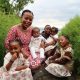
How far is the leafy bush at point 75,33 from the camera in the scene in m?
8.43

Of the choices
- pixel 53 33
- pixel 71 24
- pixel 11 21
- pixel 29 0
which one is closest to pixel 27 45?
pixel 71 24

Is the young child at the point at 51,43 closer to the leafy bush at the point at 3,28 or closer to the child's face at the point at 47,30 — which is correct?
the child's face at the point at 47,30

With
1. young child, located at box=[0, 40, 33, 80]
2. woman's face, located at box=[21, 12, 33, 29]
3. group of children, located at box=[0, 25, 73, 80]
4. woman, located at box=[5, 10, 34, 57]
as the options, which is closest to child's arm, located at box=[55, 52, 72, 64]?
group of children, located at box=[0, 25, 73, 80]

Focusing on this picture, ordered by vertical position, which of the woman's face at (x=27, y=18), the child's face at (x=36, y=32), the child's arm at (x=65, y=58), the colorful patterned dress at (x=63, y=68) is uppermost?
the woman's face at (x=27, y=18)

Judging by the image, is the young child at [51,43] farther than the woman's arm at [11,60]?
Yes

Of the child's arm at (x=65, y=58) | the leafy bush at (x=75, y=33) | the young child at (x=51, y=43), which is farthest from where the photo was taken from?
the young child at (x=51, y=43)

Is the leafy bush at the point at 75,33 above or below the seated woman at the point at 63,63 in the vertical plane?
above

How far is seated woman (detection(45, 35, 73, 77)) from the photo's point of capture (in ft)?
26.8

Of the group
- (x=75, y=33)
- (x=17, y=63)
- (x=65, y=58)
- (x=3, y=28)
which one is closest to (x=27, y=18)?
(x=17, y=63)

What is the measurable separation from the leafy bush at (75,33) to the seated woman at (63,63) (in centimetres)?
22

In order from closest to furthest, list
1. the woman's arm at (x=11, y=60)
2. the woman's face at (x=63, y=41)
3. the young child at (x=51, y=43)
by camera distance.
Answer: the woman's arm at (x=11, y=60), the woman's face at (x=63, y=41), the young child at (x=51, y=43)

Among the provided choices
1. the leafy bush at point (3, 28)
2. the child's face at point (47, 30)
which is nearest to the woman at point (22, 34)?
the leafy bush at point (3, 28)

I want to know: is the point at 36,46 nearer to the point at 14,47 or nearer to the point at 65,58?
the point at 65,58

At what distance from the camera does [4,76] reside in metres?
7.71
